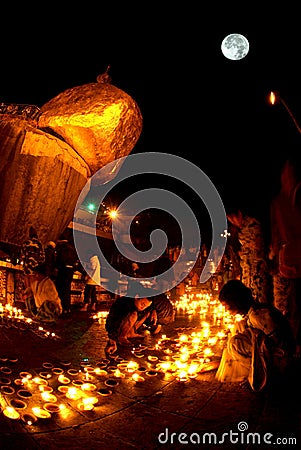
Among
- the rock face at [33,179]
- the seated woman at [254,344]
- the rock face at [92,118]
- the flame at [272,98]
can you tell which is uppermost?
the flame at [272,98]

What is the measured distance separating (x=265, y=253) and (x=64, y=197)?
4.50 meters

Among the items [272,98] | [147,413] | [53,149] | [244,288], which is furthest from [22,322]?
[272,98]

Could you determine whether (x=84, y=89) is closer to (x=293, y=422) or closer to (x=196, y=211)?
(x=293, y=422)

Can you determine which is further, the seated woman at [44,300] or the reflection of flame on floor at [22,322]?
A: the seated woman at [44,300]

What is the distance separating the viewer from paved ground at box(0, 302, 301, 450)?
12.6 feet

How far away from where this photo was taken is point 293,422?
13.4ft
